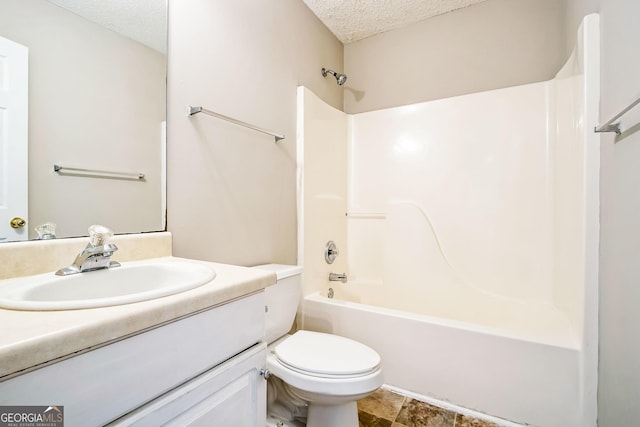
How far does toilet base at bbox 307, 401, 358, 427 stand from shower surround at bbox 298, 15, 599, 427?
0.46m

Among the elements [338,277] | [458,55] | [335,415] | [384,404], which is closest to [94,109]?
[335,415]

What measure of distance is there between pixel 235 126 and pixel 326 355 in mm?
1172

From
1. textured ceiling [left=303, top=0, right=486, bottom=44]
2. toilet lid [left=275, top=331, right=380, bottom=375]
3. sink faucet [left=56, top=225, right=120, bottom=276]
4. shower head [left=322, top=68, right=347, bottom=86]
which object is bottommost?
toilet lid [left=275, top=331, right=380, bottom=375]

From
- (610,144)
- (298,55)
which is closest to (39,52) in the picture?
(298,55)

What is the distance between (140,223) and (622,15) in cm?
189

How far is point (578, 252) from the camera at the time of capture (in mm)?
1310

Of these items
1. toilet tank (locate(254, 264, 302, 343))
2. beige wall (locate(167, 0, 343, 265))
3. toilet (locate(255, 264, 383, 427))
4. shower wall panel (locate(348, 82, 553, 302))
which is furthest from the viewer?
shower wall panel (locate(348, 82, 553, 302))

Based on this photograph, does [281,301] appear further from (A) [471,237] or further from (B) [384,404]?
(A) [471,237]

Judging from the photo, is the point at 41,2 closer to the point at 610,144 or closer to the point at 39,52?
the point at 39,52

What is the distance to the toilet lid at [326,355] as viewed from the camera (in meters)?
1.09

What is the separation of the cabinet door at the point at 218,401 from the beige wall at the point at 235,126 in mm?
631

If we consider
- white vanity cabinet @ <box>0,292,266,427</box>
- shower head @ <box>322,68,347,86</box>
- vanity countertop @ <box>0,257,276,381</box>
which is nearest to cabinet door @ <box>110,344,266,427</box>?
white vanity cabinet @ <box>0,292,266,427</box>

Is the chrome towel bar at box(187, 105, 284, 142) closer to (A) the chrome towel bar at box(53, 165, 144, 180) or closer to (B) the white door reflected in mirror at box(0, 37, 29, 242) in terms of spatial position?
(A) the chrome towel bar at box(53, 165, 144, 180)

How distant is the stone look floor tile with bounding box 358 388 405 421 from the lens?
1.42 m
